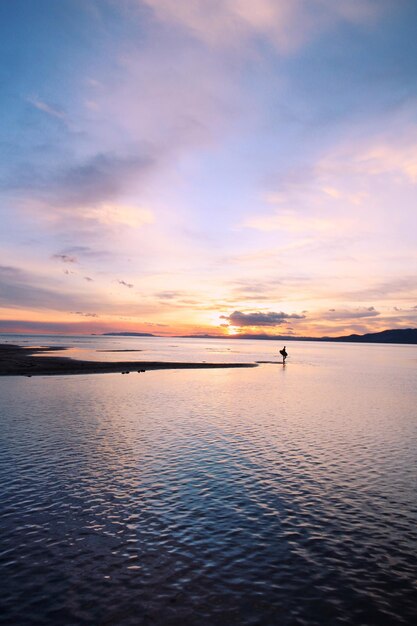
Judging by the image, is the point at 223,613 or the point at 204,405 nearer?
the point at 223,613

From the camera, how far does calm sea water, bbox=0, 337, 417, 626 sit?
12.5m

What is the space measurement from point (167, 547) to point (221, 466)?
10376 mm

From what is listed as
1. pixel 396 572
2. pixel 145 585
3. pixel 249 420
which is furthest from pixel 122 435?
pixel 396 572

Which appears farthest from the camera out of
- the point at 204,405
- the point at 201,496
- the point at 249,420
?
the point at 204,405

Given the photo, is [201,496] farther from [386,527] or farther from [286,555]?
[386,527]

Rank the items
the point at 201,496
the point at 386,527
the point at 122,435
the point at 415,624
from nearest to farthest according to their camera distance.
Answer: the point at 415,624
the point at 386,527
the point at 201,496
the point at 122,435

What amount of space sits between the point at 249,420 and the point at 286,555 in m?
25.3

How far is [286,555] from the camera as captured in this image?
1537 centimetres

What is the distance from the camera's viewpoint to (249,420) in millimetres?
40562

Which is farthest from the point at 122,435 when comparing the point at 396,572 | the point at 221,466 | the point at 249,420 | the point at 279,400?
the point at 279,400

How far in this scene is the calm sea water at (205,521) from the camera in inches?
491

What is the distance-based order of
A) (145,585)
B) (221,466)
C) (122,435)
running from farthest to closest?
(122,435), (221,466), (145,585)

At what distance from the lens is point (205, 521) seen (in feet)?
58.9

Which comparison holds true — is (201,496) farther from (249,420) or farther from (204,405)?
(204,405)
